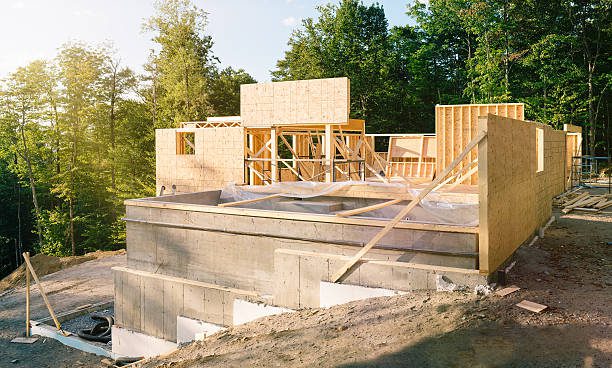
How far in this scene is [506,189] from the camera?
7805mm

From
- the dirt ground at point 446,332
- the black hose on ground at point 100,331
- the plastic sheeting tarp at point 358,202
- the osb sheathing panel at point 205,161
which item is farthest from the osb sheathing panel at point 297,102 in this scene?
the dirt ground at point 446,332

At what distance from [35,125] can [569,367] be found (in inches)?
1512

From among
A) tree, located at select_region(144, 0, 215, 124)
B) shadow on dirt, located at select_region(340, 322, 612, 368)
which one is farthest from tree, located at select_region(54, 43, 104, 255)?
shadow on dirt, located at select_region(340, 322, 612, 368)

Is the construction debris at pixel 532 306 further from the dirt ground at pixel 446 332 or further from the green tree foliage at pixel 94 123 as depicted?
the green tree foliage at pixel 94 123

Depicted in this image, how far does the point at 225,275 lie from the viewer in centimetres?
955

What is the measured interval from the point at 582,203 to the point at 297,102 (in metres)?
9.53

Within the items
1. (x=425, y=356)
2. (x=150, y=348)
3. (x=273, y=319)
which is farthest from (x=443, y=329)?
(x=150, y=348)

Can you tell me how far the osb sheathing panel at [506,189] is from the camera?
22.5 feet

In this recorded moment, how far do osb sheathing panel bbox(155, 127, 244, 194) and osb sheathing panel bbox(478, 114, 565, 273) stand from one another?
9.78 m

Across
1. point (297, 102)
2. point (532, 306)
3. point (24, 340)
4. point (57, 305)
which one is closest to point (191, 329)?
point (532, 306)

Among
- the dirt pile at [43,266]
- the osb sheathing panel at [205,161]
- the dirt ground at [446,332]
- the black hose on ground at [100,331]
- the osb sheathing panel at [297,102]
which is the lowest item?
the dirt pile at [43,266]

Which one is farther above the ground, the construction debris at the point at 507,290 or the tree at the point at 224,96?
the tree at the point at 224,96

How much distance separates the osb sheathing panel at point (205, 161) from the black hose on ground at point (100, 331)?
537cm

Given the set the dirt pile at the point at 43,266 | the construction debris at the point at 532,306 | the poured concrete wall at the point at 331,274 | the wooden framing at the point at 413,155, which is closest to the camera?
the construction debris at the point at 532,306
